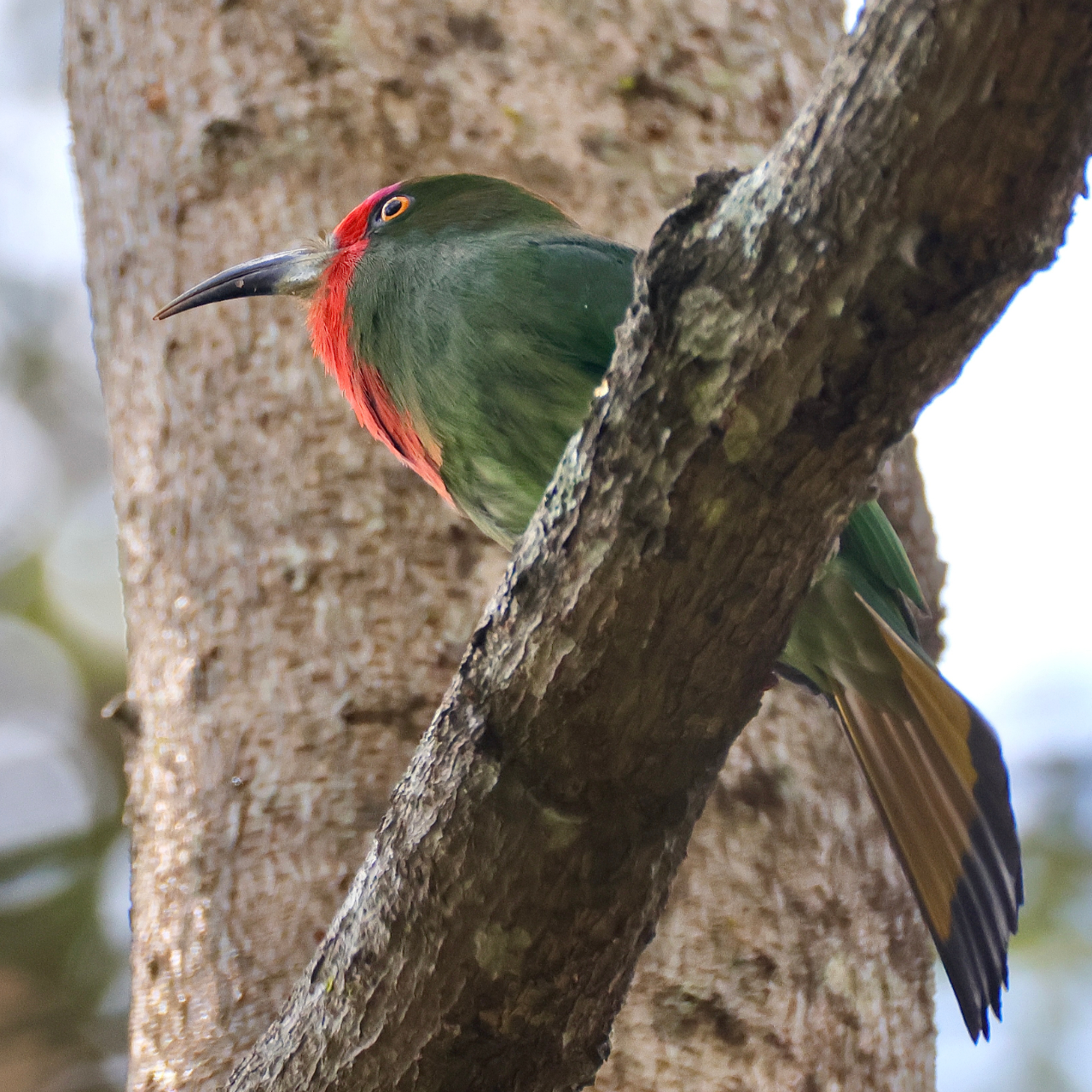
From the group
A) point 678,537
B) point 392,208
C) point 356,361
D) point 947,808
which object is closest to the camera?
point 678,537

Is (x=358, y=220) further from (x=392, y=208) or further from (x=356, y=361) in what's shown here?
(x=356, y=361)

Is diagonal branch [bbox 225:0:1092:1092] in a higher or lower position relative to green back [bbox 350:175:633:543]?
lower

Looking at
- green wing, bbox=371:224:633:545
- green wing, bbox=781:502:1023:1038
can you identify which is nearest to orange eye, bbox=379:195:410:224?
green wing, bbox=371:224:633:545

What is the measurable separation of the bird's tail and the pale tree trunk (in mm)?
226

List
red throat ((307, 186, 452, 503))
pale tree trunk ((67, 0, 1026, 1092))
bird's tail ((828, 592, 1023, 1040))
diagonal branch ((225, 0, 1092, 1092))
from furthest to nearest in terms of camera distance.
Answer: red throat ((307, 186, 452, 503)), pale tree trunk ((67, 0, 1026, 1092)), bird's tail ((828, 592, 1023, 1040)), diagonal branch ((225, 0, 1092, 1092))

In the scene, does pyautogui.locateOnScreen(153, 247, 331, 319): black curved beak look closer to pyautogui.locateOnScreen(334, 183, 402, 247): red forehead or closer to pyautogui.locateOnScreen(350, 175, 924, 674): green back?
pyautogui.locateOnScreen(334, 183, 402, 247): red forehead

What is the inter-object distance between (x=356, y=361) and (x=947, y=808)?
132 cm

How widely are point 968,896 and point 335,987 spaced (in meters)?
1.00

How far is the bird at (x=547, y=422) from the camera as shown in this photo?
199cm

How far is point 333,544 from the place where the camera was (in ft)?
7.46

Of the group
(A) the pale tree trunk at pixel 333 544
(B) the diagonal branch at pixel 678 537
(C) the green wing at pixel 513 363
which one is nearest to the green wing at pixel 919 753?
(A) the pale tree trunk at pixel 333 544

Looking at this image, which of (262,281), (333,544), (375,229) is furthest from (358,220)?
(333,544)

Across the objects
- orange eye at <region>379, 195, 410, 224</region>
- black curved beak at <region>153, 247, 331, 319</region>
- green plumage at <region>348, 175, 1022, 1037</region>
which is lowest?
green plumage at <region>348, 175, 1022, 1037</region>

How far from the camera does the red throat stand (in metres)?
2.25
